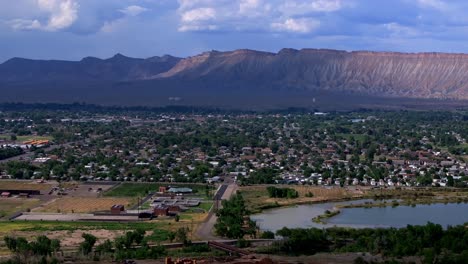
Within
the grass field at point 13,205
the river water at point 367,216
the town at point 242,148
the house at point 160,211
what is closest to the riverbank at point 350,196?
the river water at point 367,216

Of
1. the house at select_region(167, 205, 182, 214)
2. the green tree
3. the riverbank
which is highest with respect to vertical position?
the green tree

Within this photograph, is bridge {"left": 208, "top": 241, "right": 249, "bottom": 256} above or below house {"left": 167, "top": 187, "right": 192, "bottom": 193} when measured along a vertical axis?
above

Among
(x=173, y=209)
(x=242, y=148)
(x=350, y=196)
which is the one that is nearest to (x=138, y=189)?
(x=173, y=209)

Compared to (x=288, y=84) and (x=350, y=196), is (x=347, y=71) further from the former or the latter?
(x=350, y=196)

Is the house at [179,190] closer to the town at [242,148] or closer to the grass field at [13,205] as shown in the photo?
the town at [242,148]

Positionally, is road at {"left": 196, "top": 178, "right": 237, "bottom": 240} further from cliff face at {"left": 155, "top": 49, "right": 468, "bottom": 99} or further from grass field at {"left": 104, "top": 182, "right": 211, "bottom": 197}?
cliff face at {"left": 155, "top": 49, "right": 468, "bottom": 99}

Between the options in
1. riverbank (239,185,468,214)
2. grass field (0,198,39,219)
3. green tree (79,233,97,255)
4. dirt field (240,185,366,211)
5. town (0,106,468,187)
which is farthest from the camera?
town (0,106,468,187)

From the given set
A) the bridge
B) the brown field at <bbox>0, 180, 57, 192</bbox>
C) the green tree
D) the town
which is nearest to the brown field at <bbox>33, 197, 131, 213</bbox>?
the brown field at <bbox>0, 180, 57, 192</bbox>
